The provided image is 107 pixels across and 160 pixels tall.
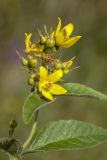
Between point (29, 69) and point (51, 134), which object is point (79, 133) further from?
point (29, 69)

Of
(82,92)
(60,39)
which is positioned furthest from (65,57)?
(82,92)

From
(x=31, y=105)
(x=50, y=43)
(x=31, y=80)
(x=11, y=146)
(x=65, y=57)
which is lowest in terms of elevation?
(x=11, y=146)

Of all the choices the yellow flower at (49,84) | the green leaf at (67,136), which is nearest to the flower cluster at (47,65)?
the yellow flower at (49,84)

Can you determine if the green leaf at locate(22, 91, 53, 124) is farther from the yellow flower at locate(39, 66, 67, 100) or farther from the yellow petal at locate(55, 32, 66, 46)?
the yellow petal at locate(55, 32, 66, 46)

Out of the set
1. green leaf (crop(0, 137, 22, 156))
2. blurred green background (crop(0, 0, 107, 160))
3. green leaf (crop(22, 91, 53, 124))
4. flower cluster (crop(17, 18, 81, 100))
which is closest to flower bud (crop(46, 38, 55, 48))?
flower cluster (crop(17, 18, 81, 100))

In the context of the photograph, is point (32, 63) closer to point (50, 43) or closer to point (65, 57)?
point (50, 43)

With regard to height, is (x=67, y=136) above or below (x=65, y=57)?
below

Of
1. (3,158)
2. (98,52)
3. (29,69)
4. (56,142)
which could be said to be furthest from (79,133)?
(98,52)

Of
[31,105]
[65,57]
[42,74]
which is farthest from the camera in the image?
[65,57]
